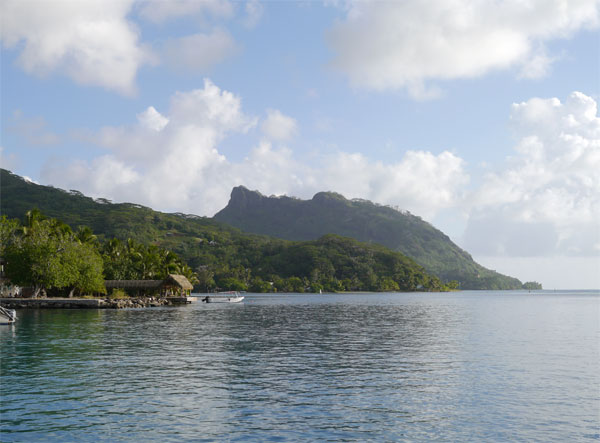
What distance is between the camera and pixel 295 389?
25172mm

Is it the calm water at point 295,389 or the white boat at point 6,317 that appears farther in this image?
the white boat at point 6,317

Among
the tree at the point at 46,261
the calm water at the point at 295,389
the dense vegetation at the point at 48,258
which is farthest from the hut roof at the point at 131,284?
the calm water at the point at 295,389

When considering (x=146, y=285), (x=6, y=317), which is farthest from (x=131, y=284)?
(x=6, y=317)

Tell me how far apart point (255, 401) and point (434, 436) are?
8.04m

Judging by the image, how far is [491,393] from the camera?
2481 cm

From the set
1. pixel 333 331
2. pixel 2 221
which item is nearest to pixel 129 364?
pixel 333 331

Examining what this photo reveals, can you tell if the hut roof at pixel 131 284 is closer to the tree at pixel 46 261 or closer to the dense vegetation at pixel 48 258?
the dense vegetation at pixel 48 258

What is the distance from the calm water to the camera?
1864 cm

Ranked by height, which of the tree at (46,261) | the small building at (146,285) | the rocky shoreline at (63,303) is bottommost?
the rocky shoreline at (63,303)

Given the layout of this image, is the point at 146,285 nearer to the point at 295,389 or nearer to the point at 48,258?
the point at 48,258

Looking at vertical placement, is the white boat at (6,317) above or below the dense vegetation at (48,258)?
below

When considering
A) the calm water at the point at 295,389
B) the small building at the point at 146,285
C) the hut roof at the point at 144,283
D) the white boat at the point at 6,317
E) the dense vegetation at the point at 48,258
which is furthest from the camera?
the small building at the point at 146,285

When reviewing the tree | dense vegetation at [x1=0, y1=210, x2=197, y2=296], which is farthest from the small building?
the tree

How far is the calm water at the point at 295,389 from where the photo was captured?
18641 millimetres
